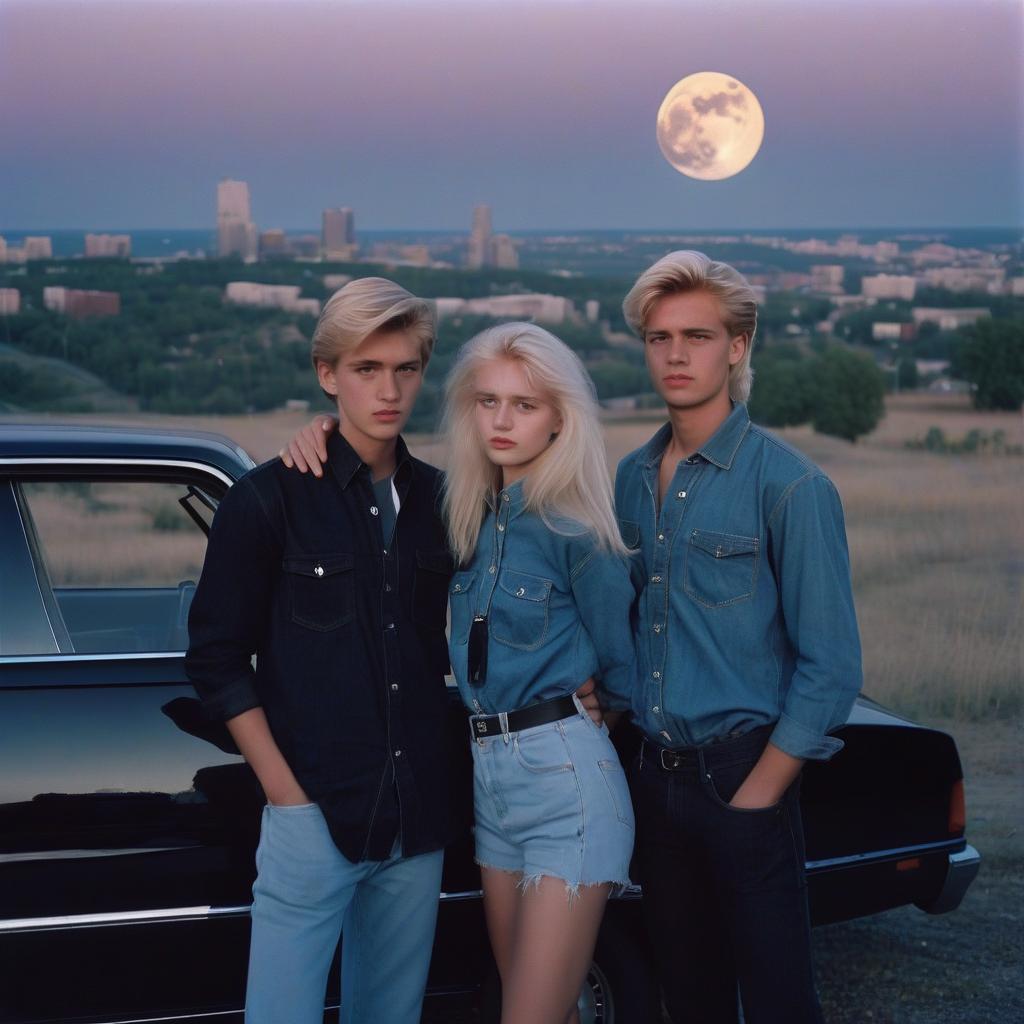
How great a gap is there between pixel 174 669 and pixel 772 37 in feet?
126

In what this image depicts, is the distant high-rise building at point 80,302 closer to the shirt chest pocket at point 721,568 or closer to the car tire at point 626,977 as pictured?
the car tire at point 626,977

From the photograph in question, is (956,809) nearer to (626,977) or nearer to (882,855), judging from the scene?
(882,855)

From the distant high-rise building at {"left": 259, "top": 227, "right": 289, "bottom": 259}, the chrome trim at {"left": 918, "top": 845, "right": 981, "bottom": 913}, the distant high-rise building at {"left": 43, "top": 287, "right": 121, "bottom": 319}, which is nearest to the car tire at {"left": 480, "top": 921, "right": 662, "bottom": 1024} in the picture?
the chrome trim at {"left": 918, "top": 845, "right": 981, "bottom": 913}

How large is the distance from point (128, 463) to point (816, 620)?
1680 millimetres

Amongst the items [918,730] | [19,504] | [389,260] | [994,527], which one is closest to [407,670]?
[19,504]

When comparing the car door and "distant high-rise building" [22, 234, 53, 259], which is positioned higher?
"distant high-rise building" [22, 234, 53, 259]

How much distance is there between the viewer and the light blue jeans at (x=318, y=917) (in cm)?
246

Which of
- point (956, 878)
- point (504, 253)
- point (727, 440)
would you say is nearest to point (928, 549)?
point (956, 878)

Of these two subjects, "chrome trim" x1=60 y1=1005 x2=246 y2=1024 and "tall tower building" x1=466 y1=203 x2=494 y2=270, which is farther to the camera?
"tall tower building" x1=466 y1=203 x2=494 y2=270

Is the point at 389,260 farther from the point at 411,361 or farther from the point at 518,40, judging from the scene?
the point at 411,361

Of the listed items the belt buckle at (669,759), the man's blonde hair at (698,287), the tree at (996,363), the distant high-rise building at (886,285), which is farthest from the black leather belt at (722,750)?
the distant high-rise building at (886,285)

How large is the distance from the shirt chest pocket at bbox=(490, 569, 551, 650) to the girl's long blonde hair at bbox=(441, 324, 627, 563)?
12cm

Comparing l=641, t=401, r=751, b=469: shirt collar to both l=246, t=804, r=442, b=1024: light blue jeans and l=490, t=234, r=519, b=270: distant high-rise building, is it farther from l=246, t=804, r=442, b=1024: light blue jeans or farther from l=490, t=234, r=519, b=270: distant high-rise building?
l=490, t=234, r=519, b=270: distant high-rise building

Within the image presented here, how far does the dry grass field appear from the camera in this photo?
844 centimetres
